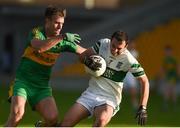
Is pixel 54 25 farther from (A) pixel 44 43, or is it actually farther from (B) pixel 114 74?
(B) pixel 114 74

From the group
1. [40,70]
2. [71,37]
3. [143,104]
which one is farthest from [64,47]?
[143,104]

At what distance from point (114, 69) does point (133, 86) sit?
8.24 metres

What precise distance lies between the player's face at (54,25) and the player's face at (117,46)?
2.56ft

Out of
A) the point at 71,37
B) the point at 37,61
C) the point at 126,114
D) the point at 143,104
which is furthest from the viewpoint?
the point at 126,114

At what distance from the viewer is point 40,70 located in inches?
426

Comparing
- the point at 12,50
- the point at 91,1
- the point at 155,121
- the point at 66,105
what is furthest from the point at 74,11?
the point at 155,121

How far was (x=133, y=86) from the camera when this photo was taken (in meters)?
18.9

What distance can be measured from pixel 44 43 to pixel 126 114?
7642 mm

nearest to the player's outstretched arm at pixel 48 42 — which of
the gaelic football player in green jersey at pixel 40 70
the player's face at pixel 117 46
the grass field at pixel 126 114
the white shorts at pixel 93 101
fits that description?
the gaelic football player in green jersey at pixel 40 70

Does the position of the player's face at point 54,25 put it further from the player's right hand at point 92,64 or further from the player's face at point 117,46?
the player's face at point 117,46

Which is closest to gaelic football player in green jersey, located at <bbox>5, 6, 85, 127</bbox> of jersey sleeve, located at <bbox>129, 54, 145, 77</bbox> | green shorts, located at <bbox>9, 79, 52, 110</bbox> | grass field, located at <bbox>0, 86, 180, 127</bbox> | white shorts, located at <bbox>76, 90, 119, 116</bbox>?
green shorts, located at <bbox>9, 79, 52, 110</bbox>

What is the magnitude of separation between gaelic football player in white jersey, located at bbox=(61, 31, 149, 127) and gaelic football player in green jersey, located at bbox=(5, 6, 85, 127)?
30 cm

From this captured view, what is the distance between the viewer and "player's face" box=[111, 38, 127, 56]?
10.5m

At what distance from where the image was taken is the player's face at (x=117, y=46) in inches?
415
